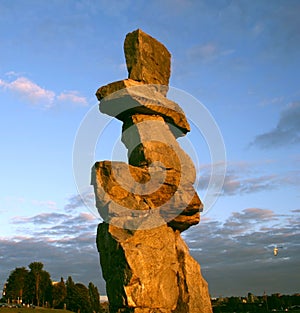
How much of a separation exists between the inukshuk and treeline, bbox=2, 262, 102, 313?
70.6 m

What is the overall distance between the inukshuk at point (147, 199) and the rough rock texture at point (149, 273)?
1.7 inches

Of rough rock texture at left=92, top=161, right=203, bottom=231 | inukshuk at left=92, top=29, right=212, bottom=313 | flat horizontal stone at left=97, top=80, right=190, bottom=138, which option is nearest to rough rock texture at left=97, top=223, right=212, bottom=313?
inukshuk at left=92, top=29, right=212, bottom=313

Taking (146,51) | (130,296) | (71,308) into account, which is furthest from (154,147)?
(71,308)

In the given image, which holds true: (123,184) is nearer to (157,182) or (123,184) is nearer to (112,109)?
(157,182)

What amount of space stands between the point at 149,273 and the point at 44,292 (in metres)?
76.9

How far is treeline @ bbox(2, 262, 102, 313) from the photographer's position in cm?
8931

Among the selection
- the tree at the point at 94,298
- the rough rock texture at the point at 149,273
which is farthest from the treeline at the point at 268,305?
the rough rock texture at the point at 149,273

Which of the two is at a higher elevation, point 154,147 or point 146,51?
point 146,51

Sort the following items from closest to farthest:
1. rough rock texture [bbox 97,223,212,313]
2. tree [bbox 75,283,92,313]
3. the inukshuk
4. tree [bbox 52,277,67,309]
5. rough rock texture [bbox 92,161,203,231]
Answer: rough rock texture [bbox 97,223,212,313]
the inukshuk
rough rock texture [bbox 92,161,203,231]
tree [bbox 75,283,92,313]
tree [bbox 52,277,67,309]

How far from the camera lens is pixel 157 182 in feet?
76.7

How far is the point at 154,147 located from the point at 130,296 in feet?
25.8

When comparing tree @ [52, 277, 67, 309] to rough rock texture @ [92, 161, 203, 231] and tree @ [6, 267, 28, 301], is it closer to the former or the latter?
tree @ [6, 267, 28, 301]

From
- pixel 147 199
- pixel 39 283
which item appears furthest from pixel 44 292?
pixel 147 199

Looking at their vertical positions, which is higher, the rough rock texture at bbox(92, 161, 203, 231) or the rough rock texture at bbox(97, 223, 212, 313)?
the rough rock texture at bbox(92, 161, 203, 231)
